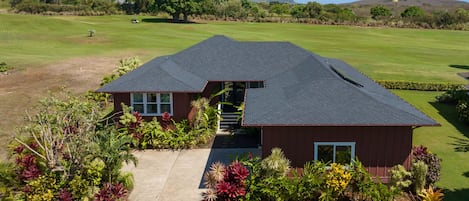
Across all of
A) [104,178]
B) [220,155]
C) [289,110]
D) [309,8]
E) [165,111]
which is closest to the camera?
[104,178]

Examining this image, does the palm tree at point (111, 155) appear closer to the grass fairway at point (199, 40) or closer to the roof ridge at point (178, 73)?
the roof ridge at point (178, 73)

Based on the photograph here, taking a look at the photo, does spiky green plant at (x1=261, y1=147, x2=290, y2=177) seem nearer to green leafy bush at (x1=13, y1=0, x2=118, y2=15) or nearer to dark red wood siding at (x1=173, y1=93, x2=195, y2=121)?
dark red wood siding at (x1=173, y1=93, x2=195, y2=121)

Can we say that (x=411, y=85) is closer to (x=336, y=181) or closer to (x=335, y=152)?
(x=335, y=152)

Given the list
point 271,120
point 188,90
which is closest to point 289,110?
point 271,120

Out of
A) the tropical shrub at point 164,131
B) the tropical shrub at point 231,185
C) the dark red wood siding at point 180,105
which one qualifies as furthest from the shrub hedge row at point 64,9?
the tropical shrub at point 231,185

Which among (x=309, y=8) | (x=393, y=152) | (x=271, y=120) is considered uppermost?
(x=309, y=8)

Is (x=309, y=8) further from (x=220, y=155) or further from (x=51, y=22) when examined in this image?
(x=220, y=155)
